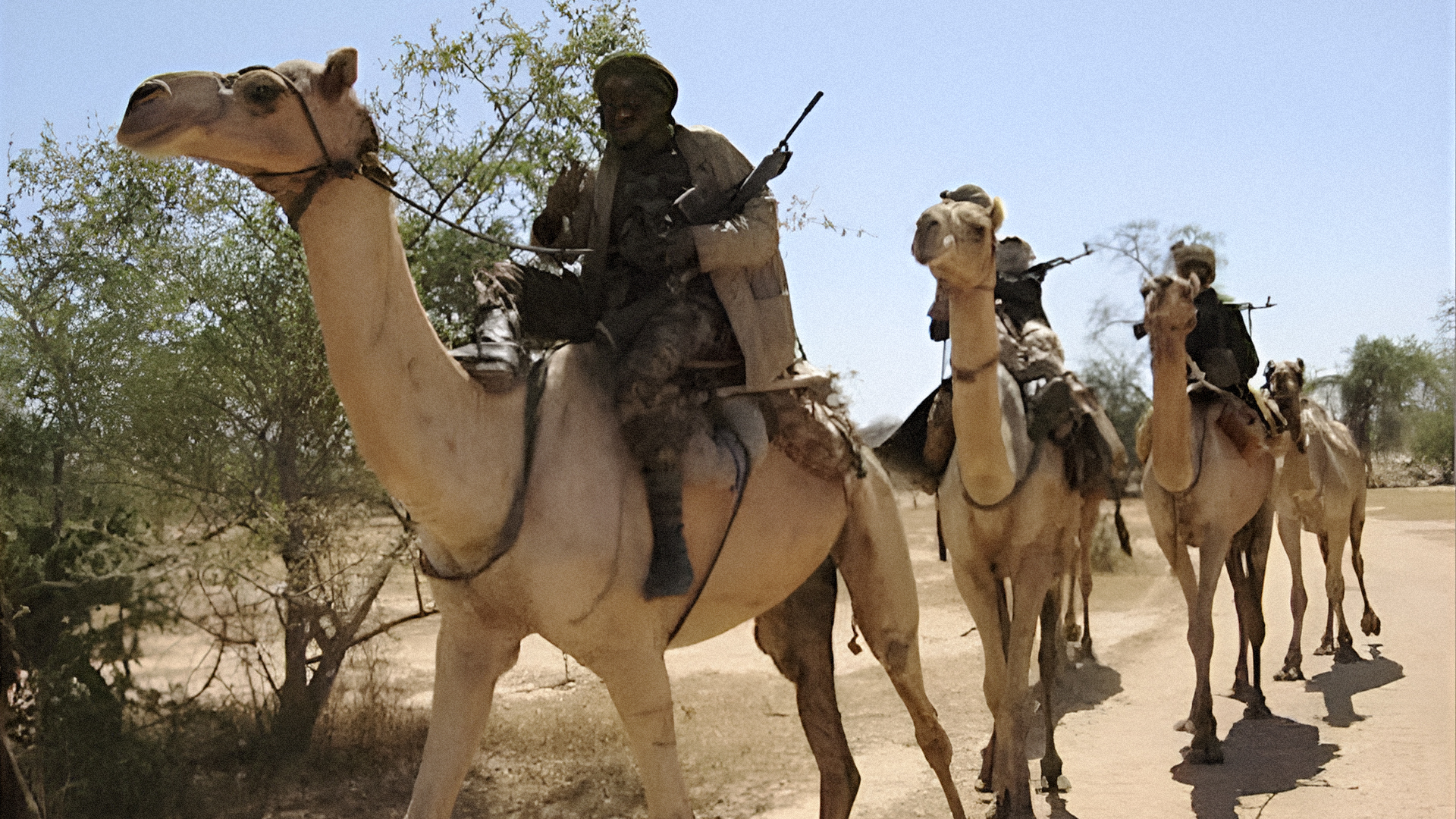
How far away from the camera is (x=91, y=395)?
23.7 ft

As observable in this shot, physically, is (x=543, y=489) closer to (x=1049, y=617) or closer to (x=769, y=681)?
(x=1049, y=617)

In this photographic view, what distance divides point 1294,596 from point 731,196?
9.14m

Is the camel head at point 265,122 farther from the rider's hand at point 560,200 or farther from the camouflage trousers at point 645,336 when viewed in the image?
the rider's hand at point 560,200

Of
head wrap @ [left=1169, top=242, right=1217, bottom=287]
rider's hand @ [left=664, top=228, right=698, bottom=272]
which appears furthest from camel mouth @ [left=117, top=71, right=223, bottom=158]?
head wrap @ [left=1169, top=242, right=1217, bottom=287]

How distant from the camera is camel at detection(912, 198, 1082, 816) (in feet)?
20.0

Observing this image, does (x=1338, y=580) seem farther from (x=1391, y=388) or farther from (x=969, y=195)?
(x=1391, y=388)

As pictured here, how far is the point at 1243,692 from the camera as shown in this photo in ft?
34.5

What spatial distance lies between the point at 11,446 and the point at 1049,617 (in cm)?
591

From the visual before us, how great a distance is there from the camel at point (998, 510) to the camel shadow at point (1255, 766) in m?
1.61

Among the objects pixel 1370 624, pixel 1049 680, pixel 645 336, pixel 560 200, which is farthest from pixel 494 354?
pixel 1370 624

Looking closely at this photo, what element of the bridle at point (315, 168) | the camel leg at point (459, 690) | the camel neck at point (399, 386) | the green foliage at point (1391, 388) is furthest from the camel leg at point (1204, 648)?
the green foliage at point (1391, 388)

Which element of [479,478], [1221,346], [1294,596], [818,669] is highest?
[1221,346]

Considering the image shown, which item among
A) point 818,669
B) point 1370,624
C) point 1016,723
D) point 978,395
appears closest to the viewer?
point 818,669

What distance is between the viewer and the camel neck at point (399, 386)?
12.3 feet
